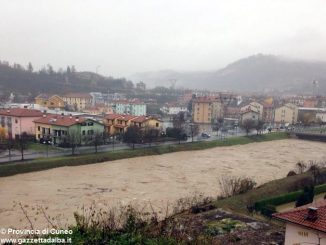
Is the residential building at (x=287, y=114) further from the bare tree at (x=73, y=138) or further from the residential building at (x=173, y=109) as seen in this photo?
the bare tree at (x=73, y=138)

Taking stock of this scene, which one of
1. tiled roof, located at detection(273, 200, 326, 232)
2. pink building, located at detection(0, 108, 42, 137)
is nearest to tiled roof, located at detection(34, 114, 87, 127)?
pink building, located at detection(0, 108, 42, 137)

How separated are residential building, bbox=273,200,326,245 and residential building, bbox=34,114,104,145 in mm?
12376

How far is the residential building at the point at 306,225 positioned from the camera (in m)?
4.65

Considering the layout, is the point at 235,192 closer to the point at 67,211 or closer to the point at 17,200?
the point at 67,211

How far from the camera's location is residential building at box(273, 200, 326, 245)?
4.65m

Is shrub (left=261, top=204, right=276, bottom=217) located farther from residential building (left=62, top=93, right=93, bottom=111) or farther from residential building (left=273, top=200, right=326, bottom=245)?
residential building (left=62, top=93, right=93, bottom=111)

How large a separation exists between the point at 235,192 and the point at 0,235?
5.64m

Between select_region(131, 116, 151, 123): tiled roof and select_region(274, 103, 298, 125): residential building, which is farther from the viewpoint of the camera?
select_region(274, 103, 298, 125): residential building

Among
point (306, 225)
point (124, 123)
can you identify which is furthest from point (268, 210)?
point (124, 123)

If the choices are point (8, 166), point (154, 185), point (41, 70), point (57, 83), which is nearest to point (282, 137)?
point (154, 185)

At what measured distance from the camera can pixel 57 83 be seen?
46156mm

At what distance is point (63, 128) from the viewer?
16.7m

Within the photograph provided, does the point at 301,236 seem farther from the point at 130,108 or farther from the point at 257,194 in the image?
the point at 130,108

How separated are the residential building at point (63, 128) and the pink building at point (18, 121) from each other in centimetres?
72
